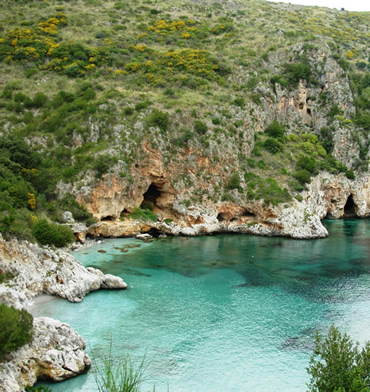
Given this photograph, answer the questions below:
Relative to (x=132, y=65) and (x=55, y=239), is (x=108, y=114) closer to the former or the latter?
(x=132, y=65)

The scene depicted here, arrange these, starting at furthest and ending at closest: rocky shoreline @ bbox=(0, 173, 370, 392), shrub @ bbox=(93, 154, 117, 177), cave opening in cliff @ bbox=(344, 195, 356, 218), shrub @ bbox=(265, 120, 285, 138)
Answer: cave opening in cliff @ bbox=(344, 195, 356, 218) → shrub @ bbox=(265, 120, 285, 138) → shrub @ bbox=(93, 154, 117, 177) → rocky shoreline @ bbox=(0, 173, 370, 392)

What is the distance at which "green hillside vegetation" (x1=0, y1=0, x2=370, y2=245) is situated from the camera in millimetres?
44812

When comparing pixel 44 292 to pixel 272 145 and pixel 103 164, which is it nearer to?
pixel 103 164

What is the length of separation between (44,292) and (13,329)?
8.89 meters

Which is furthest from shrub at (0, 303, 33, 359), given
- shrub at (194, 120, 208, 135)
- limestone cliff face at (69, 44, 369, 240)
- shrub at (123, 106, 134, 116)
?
shrub at (194, 120, 208, 135)

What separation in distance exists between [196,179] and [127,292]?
80.0 ft

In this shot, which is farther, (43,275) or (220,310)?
(220,310)

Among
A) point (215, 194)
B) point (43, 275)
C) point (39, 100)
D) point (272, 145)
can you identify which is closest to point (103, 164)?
point (215, 194)

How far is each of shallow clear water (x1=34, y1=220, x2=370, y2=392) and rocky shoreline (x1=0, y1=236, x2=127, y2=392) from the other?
78cm

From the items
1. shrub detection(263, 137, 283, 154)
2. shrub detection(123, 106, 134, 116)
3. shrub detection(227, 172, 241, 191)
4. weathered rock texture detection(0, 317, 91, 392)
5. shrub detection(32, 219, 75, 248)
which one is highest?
shrub detection(123, 106, 134, 116)

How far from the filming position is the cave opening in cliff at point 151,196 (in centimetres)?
4931

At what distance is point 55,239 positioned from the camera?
2748 centimetres

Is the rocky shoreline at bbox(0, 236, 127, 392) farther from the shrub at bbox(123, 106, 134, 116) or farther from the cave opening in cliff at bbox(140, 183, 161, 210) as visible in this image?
the shrub at bbox(123, 106, 134, 116)

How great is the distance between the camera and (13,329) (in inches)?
627
